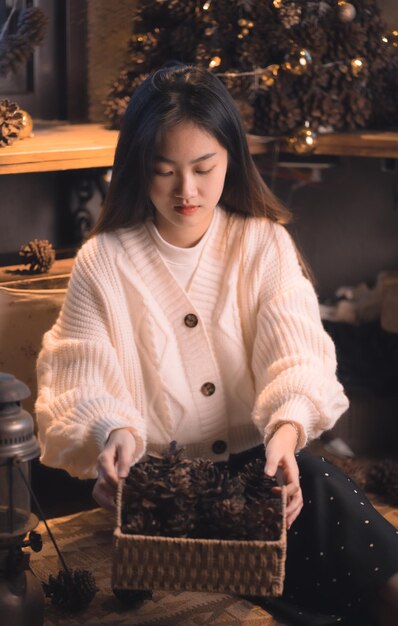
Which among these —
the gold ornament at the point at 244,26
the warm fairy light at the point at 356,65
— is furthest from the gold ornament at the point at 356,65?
the gold ornament at the point at 244,26

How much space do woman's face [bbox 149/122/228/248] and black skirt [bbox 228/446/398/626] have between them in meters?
0.43

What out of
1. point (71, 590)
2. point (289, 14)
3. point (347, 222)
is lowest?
point (71, 590)

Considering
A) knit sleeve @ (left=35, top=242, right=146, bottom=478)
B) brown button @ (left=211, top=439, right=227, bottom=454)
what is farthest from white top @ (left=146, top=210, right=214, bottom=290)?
brown button @ (left=211, top=439, right=227, bottom=454)

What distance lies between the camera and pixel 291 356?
1652 mm

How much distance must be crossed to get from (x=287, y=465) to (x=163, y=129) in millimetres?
542

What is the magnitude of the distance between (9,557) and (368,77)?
130 cm

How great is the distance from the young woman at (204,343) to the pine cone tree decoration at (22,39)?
510mm

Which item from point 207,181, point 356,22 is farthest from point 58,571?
point 356,22

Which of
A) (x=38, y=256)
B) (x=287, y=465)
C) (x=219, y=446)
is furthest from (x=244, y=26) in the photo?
(x=287, y=465)

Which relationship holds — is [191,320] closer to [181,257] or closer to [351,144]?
[181,257]

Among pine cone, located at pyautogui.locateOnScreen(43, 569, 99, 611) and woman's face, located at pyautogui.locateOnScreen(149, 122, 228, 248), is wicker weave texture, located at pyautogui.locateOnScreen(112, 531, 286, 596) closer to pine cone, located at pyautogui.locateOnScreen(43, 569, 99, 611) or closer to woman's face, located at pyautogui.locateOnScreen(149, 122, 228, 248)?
pine cone, located at pyautogui.locateOnScreen(43, 569, 99, 611)

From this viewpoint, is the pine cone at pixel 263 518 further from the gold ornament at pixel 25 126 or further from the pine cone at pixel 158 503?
the gold ornament at pixel 25 126

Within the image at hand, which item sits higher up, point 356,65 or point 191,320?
point 356,65

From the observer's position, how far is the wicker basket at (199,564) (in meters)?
1.31
